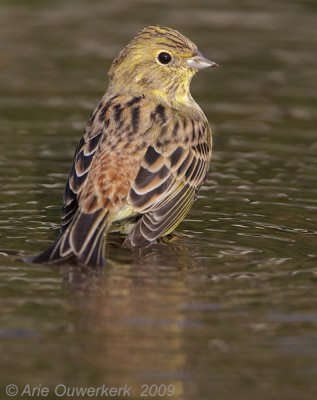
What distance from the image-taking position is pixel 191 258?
7.30 m

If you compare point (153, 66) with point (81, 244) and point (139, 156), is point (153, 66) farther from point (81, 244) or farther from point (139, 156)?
point (81, 244)

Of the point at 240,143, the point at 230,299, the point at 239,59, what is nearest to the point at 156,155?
the point at 230,299

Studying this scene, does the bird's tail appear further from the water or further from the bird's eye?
the bird's eye

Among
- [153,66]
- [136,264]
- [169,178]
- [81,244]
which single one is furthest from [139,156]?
[153,66]

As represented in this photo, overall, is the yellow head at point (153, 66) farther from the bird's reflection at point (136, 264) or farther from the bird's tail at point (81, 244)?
the bird's tail at point (81, 244)

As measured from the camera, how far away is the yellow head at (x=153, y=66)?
8495 mm

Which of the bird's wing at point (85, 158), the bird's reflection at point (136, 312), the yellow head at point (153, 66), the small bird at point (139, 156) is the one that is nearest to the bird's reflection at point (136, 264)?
the bird's reflection at point (136, 312)

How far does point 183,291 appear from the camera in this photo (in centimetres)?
649

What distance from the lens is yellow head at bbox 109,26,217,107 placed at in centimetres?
849

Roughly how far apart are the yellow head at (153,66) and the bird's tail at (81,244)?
5.98 feet

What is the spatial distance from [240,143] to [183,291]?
450 cm

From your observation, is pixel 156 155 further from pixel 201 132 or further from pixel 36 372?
pixel 36 372

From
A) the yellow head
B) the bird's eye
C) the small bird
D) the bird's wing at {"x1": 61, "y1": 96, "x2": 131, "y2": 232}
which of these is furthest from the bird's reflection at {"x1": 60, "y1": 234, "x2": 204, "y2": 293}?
the bird's eye
